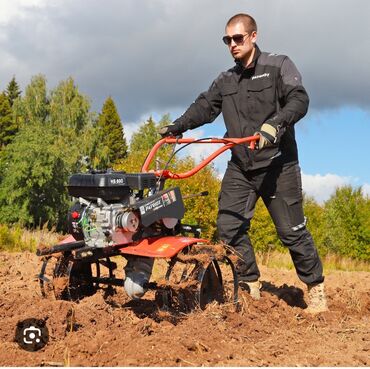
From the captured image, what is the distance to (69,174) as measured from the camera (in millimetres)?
29906

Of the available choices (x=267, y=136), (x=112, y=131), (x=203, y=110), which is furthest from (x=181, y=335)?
(x=112, y=131)

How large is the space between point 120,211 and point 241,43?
1931 millimetres

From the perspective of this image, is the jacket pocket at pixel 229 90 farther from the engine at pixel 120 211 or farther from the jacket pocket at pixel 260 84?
the engine at pixel 120 211

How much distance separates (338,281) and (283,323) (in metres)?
4.09

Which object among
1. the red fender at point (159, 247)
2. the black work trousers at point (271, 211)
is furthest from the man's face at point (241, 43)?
the red fender at point (159, 247)

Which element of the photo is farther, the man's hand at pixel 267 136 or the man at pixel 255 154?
the man at pixel 255 154

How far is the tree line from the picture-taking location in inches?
968

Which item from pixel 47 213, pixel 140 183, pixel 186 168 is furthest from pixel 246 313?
pixel 47 213

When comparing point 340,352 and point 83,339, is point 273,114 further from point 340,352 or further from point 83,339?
point 83,339

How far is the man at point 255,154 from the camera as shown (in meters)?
5.10

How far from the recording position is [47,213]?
33531 mm

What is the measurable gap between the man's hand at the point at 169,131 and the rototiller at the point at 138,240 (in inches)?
26.6

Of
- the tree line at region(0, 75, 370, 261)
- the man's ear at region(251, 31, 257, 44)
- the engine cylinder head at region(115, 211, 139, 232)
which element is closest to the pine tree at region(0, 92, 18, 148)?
the tree line at region(0, 75, 370, 261)

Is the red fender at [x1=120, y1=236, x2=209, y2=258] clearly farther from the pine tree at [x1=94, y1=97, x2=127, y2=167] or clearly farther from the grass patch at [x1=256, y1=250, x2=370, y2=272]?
the pine tree at [x1=94, y1=97, x2=127, y2=167]
